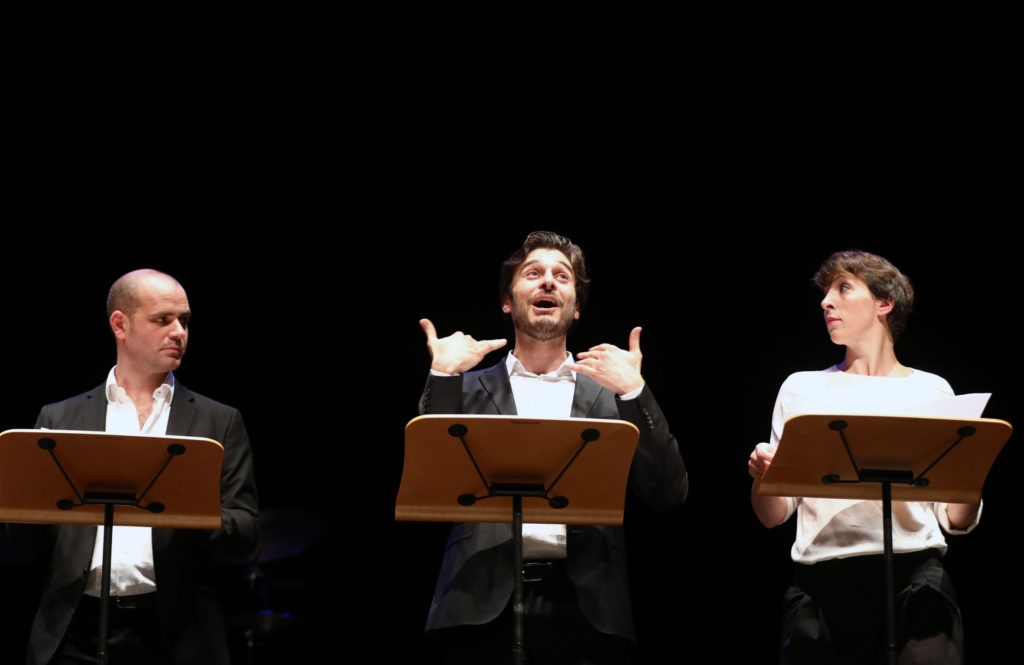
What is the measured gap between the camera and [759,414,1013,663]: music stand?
2.92 meters

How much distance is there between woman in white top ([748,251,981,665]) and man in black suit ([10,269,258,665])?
165 centimetres

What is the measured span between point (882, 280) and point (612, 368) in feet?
3.62

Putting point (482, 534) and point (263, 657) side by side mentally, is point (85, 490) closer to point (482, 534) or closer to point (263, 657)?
point (482, 534)

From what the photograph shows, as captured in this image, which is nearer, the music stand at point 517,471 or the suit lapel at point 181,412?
the music stand at point 517,471

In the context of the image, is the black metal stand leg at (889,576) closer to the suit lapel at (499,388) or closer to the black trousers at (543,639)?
the black trousers at (543,639)

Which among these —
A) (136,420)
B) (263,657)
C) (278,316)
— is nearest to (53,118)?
(278,316)

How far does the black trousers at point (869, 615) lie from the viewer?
331 centimetres

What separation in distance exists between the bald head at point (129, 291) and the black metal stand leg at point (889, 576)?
235 centimetres

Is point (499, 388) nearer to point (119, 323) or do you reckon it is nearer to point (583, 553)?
point (583, 553)

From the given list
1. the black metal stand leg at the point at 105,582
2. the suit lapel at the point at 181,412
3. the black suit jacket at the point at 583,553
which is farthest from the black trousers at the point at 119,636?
the black suit jacket at the point at 583,553

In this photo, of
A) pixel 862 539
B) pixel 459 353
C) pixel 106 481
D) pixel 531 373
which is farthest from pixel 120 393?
pixel 862 539

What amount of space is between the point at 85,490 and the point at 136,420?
72cm

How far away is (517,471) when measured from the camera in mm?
2957

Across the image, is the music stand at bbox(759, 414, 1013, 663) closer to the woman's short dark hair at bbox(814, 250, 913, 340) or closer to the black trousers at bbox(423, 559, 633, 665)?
→ the black trousers at bbox(423, 559, 633, 665)
